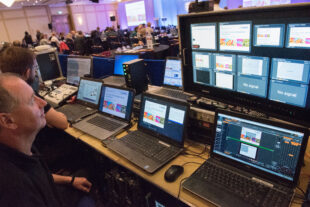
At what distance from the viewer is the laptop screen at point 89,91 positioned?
2.28 m

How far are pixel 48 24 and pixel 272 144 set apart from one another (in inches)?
678

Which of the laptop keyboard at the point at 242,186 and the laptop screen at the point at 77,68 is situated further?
the laptop screen at the point at 77,68

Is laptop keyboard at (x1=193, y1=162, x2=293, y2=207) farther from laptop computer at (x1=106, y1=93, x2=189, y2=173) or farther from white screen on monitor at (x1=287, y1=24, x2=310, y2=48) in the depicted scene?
white screen on monitor at (x1=287, y1=24, x2=310, y2=48)

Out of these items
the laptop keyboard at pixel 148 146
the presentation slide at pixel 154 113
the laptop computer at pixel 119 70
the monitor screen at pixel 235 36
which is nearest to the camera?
the monitor screen at pixel 235 36

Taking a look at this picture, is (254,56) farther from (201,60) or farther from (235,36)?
(201,60)

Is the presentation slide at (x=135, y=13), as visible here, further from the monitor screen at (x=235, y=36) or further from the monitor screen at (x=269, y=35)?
the monitor screen at (x=269, y=35)

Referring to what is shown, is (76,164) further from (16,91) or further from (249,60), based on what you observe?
(249,60)

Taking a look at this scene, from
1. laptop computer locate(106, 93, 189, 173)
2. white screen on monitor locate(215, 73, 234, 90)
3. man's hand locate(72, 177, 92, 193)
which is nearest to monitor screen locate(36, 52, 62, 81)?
man's hand locate(72, 177, 92, 193)

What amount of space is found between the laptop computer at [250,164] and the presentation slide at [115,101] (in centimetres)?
89

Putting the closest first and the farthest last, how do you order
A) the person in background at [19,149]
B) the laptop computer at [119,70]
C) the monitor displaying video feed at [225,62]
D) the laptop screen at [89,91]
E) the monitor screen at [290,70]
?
the person in background at [19,149]
the monitor screen at [290,70]
the monitor displaying video feed at [225,62]
the laptop screen at [89,91]
the laptop computer at [119,70]

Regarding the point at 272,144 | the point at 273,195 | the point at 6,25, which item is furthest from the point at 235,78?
the point at 6,25

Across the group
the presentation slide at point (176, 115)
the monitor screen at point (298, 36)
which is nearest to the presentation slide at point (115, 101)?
the presentation slide at point (176, 115)

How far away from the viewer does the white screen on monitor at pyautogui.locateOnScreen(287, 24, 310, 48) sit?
1014mm

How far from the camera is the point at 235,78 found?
1374 millimetres
